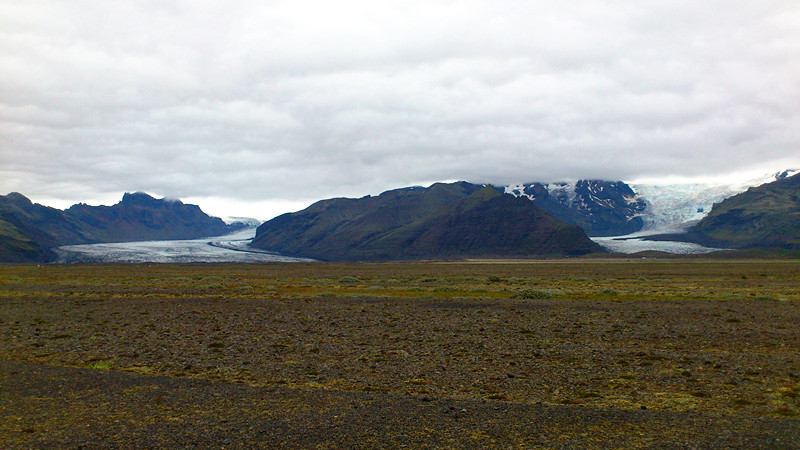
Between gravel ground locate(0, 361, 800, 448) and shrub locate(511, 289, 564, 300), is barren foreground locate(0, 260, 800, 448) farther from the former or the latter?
shrub locate(511, 289, 564, 300)

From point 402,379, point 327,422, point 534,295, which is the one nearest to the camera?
point 327,422

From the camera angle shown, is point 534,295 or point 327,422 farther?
point 534,295

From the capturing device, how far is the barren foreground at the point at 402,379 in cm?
1138

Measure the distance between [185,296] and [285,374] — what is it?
103 ft

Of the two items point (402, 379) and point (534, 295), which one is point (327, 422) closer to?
point (402, 379)

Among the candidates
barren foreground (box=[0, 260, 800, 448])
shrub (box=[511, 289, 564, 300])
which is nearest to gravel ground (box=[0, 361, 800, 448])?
barren foreground (box=[0, 260, 800, 448])

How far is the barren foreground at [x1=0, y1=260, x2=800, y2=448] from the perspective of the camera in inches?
448

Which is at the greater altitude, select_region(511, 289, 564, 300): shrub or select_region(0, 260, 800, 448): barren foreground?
select_region(0, 260, 800, 448): barren foreground

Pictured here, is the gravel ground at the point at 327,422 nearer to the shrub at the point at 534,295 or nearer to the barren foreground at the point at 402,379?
the barren foreground at the point at 402,379

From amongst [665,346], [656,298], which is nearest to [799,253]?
[656,298]

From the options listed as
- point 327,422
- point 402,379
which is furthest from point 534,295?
point 327,422

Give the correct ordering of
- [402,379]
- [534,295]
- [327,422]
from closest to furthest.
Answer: [327,422]
[402,379]
[534,295]

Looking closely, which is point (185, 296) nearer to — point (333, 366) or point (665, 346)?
point (333, 366)

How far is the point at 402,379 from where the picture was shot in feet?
52.5
